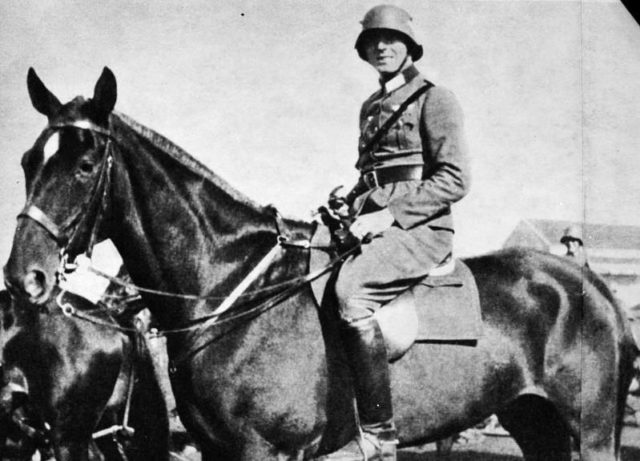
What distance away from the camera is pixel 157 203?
11.8 feet

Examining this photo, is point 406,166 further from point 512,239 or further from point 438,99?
point 512,239

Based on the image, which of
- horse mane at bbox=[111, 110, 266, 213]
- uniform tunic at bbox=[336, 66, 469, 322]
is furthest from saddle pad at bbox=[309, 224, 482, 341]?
horse mane at bbox=[111, 110, 266, 213]

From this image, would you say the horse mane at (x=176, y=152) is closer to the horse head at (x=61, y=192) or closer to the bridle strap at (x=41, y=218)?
the horse head at (x=61, y=192)

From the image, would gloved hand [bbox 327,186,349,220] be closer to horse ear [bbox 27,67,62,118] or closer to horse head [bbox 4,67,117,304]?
horse head [bbox 4,67,117,304]

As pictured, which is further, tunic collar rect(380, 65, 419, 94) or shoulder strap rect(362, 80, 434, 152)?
tunic collar rect(380, 65, 419, 94)

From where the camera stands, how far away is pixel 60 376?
5.40 m

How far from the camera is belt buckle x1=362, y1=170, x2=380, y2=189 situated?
13.9 ft

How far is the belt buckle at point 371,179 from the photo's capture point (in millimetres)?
4234

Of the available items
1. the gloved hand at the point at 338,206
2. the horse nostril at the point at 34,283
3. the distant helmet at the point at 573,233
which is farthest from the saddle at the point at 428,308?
the distant helmet at the point at 573,233

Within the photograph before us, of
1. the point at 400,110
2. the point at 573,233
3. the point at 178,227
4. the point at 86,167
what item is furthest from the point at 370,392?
the point at 573,233

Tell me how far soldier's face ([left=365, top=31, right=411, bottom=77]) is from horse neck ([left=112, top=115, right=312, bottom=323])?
1382 millimetres

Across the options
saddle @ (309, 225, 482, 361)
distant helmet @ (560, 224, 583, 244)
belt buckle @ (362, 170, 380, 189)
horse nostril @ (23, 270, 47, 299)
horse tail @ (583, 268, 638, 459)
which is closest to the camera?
horse nostril @ (23, 270, 47, 299)

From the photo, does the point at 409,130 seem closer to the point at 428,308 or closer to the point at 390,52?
the point at 390,52

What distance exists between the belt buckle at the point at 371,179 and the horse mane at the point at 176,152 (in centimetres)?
83
